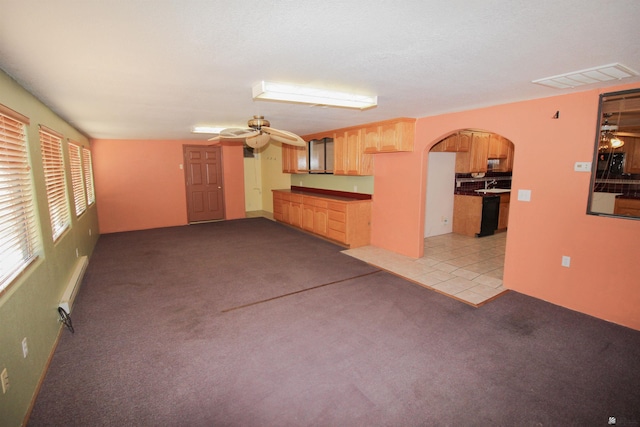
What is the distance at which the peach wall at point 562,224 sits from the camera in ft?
9.45

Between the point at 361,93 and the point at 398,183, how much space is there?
2.45m

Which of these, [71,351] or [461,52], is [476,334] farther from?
[71,351]

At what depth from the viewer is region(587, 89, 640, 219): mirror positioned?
2789mm

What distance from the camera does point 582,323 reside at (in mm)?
2934

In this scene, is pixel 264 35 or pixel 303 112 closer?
pixel 264 35

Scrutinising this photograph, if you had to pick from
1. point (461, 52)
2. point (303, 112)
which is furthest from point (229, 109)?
point (461, 52)

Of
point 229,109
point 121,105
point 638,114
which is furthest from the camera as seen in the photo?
point 229,109

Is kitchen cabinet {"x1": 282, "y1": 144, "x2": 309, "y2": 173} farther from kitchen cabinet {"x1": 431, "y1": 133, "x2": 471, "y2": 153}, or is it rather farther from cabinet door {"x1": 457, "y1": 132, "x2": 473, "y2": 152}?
cabinet door {"x1": 457, "y1": 132, "x2": 473, "y2": 152}

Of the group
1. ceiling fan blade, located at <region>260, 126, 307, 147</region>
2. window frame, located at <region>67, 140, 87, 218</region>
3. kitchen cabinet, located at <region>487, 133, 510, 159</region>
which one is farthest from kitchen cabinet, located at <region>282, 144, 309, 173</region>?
window frame, located at <region>67, 140, 87, 218</region>

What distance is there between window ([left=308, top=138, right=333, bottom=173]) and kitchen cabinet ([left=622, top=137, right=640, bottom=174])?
4.56 metres

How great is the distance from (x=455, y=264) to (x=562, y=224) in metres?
1.65

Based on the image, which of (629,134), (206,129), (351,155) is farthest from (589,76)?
(206,129)

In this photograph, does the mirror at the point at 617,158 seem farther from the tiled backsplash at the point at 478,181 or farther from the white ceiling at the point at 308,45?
the tiled backsplash at the point at 478,181

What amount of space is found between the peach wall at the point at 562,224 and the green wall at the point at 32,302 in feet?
15.2
